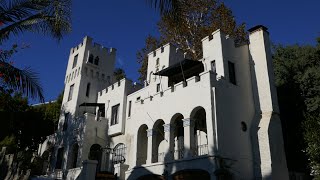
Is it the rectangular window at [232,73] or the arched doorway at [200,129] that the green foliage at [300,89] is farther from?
the arched doorway at [200,129]

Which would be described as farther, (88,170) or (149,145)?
(149,145)

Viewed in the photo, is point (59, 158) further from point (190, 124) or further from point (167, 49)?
point (190, 124)

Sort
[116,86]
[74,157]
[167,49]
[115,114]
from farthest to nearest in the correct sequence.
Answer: [116,86], [115,114], [74,157], [167,49]

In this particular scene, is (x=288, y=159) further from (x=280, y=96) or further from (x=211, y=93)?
(x=211, y=93)

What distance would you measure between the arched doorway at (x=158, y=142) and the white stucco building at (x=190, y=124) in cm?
7

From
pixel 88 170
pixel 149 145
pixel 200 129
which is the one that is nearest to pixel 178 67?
pixel 200 129

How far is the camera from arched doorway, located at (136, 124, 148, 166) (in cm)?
2200

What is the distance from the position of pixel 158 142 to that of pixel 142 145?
1308 mm

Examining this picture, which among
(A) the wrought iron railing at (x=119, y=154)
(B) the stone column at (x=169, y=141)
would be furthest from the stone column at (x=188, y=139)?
(A) the wrought iron railing at (x=119, y=154)

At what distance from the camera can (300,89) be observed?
74.0 feet

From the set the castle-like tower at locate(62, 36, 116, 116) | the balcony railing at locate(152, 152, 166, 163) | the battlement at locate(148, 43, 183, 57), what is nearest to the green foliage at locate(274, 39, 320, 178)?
the battlement at locate(148, 43, 183, 57)

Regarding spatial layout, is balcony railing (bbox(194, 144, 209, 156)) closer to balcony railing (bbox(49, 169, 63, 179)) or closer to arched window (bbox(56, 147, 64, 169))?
balcony railing (bbox(49, 169, 63, 179))

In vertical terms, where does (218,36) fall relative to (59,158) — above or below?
above

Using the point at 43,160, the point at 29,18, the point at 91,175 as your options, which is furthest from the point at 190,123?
the point at 43,160
